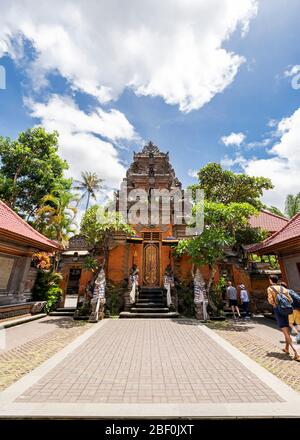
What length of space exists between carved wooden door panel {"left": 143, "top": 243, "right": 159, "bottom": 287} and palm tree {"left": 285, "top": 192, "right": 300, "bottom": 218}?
15623mm

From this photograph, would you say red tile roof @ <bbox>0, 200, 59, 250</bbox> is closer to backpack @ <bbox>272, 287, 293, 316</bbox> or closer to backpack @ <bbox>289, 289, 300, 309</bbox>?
backpack @ <bbox>272, 287, 293, 316</bbox>

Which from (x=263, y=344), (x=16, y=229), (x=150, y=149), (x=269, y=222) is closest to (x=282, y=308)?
(x=263, y=344)

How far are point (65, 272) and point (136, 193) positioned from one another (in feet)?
26.2

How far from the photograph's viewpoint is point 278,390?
3338 millimetres

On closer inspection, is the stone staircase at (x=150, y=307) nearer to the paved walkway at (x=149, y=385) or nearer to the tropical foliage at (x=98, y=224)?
the tropical foliage at (x=98, y=224)

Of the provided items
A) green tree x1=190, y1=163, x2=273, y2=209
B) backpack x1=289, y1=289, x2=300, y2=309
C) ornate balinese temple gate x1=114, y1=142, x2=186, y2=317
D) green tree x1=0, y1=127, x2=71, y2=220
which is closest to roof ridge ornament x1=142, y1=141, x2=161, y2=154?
ornate balinese temple gate x1=114, y1=142, x2=186, y2=317

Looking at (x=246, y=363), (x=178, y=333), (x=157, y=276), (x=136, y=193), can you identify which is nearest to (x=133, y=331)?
(x=178, y=333)

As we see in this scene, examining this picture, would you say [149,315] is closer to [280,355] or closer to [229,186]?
[280,355]

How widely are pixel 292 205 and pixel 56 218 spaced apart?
22725 mm

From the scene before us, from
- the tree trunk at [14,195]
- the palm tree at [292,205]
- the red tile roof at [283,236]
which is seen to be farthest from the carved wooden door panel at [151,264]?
the palm tree at [292,205]

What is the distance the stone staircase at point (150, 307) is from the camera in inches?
388

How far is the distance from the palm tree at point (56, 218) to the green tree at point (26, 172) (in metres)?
1.19

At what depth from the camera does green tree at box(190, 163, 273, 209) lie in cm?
1536

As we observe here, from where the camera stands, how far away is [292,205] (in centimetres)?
2089
